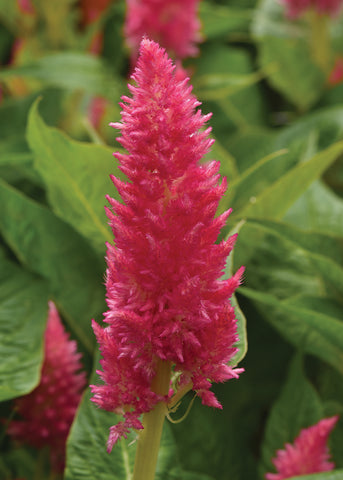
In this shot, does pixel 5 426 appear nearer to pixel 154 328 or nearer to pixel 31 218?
pixel 31 218

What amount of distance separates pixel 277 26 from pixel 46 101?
2.32 ft

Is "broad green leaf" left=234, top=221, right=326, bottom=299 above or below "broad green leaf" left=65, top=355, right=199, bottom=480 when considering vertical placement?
above

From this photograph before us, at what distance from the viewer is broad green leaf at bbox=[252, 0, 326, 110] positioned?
1.61 m

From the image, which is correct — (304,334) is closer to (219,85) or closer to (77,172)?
(77,172)

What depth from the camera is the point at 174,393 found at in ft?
1.58

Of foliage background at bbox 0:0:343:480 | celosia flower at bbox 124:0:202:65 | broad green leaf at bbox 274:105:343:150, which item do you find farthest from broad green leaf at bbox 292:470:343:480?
celosia flower at bbox 124:0:202:65

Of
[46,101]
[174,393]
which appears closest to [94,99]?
[46,101]

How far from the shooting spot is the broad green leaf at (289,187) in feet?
2.68

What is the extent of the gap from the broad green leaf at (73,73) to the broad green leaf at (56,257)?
48cm

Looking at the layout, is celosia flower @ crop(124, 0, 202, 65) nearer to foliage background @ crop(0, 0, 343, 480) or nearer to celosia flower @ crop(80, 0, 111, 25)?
foliage background @ crop(0, 0, 343, 480)

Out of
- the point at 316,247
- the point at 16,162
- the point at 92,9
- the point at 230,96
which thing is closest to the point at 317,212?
the point at 316,247

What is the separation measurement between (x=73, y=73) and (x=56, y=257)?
0.58 metres

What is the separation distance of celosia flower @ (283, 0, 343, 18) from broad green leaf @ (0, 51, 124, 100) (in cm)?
52

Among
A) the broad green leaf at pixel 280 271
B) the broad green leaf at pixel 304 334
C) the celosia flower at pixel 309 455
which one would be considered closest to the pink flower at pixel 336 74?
the broad green leaf at pixel 280 271
